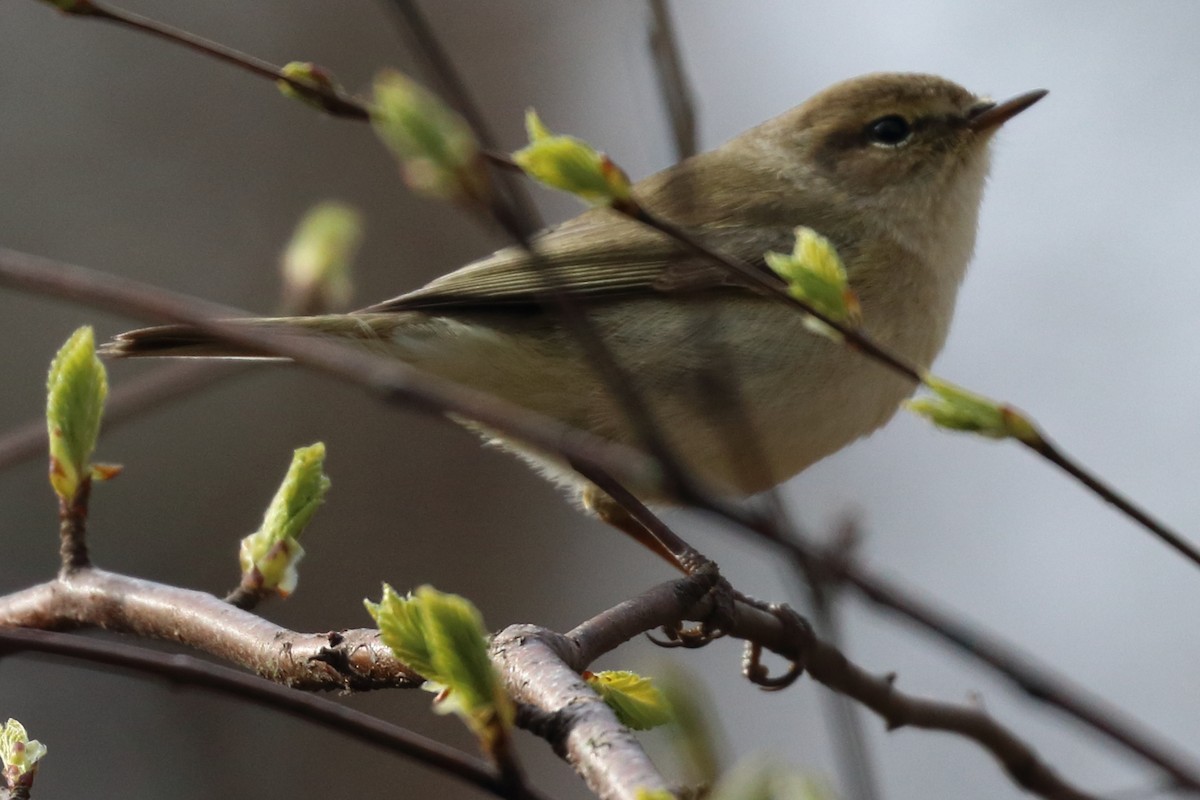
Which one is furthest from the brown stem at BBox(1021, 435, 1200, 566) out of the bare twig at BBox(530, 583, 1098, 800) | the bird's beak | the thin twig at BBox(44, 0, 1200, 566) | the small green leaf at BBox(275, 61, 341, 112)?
the bird's beak

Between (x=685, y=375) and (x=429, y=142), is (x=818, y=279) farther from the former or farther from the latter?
(x=685, y=375)

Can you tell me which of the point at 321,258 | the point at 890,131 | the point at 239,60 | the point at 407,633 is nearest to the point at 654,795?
the point at 407,633

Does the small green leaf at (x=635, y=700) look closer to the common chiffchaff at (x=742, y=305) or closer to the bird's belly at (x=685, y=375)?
the common chiffchaff at (x=742, y=305)

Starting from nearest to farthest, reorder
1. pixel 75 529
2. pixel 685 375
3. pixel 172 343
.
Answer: pixel 75 529, pixel 172 343, pixel 685 375

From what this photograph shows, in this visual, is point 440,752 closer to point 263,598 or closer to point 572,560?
point 263,598

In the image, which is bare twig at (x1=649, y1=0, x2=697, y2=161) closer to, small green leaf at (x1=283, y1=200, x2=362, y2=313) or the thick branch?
the thick branch

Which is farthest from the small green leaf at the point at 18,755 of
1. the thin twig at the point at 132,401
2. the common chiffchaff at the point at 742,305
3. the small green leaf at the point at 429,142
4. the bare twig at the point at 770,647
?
the common chiffchaff at the point at 742,305
